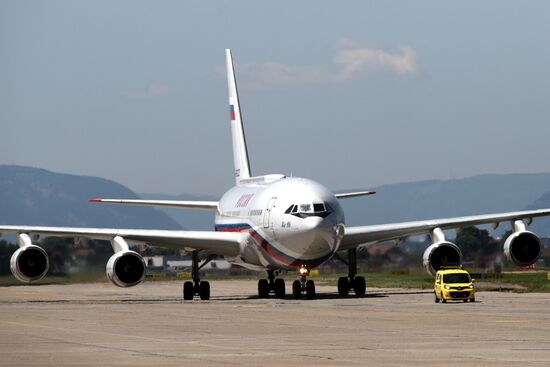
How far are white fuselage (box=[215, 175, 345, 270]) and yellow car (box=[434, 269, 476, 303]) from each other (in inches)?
196

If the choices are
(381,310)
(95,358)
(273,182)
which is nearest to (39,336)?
(95,358)

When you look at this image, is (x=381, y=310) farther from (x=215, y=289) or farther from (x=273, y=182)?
(x=215, y=289)

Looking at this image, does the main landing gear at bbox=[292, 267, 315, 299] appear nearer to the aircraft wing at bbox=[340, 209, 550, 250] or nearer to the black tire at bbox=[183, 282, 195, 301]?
the aircraft wing at bbox=[340, 209, 550, 250]

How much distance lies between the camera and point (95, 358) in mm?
25859

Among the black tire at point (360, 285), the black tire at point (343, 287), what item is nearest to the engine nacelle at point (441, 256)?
the black tire at point (360, 285)

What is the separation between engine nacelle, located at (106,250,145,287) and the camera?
177 feet

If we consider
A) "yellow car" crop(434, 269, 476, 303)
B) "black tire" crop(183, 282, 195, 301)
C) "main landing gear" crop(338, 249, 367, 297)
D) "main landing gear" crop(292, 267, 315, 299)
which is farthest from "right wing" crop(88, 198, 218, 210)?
"yellow car" crop(434, 269, 476, 303)

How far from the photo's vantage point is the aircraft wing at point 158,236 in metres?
55.3

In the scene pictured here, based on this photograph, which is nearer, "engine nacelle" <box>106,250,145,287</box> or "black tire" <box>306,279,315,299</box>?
"engine nacelle" <box>106,250,145,287</box>

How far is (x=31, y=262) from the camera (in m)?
55.7

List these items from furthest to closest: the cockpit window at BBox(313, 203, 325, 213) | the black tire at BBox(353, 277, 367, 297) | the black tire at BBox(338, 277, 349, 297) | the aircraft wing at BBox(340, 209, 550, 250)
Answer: the black tire at BBox(338, 277, 349, 297) → the black tire at BBox(353, 277, 367, 297) → the aircraft wing at BBox(340, 209, 550, 250) → the cockpit window at BBox(313, 203, 325, 213)

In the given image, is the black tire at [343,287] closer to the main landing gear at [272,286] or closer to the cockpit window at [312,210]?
the main landing gear at [272,286]

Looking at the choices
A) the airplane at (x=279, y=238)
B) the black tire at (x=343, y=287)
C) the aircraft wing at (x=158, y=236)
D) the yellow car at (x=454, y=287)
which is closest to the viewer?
the yellow car at (x=454, y=287)

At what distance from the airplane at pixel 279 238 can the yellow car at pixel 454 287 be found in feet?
16.5
